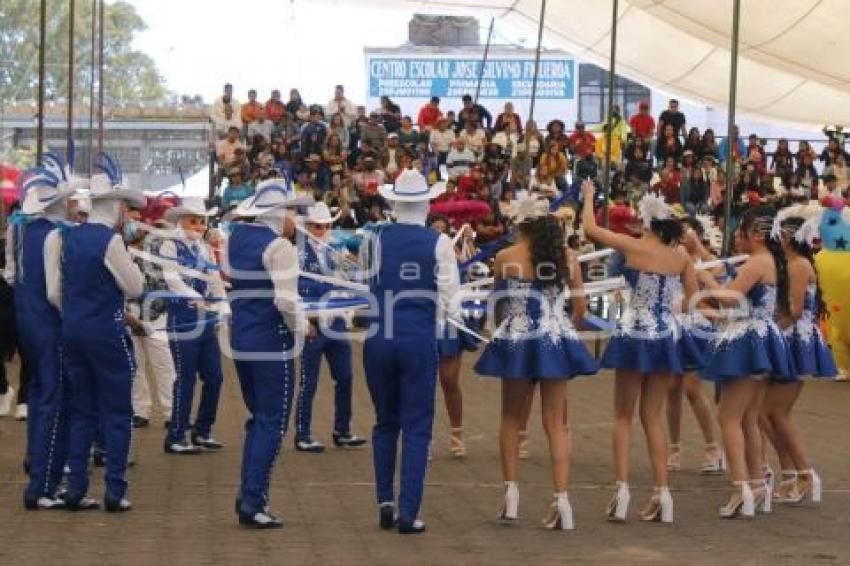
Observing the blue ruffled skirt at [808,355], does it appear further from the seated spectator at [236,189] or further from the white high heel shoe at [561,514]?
the seated spectator at [236,189]

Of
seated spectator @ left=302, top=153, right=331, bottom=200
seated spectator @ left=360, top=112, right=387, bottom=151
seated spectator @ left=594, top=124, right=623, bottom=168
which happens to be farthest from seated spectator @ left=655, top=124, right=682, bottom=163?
seated spectator @ left=302, top=153, right=331, bottom=200

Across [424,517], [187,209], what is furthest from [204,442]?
[424,517]

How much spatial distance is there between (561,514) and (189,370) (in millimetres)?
4199

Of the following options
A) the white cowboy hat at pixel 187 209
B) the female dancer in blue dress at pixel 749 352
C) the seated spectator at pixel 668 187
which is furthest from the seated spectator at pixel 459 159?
the female dancer in blue dress at pixel 749 352

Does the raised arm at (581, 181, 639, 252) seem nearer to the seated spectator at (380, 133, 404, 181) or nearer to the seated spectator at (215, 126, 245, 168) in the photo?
the seated spectator at (380, 133, 404, 181)

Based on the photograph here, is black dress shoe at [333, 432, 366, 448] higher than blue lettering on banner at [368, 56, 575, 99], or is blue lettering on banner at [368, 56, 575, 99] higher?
blue lettering on banner at [368, 56, 575, 99]

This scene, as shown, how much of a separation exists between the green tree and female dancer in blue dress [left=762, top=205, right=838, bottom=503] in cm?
2902

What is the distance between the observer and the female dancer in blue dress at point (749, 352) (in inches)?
428

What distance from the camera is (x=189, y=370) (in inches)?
538

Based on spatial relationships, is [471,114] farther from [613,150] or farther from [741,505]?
[741,505]

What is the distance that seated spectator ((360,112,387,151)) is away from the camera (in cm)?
2911

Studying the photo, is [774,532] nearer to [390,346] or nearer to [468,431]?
[390,346]

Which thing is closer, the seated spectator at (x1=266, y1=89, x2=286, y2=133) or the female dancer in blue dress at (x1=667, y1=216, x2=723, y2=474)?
the female dancer in blue dress at (x1=667, y1=216, x2=723, y2=474)

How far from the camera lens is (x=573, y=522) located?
10.5 metres
